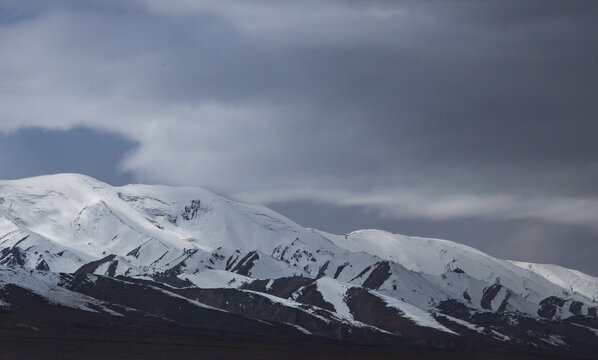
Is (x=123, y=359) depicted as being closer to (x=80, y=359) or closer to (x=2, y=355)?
(x=80, y=359)

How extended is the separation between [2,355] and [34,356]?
793cm

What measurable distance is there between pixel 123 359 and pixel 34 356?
17375 mm

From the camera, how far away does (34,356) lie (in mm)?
199625

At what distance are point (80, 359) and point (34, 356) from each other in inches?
370

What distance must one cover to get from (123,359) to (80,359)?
322 inches

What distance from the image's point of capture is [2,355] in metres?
193

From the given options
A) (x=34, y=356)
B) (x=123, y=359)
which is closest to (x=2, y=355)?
(x=34, y=356)

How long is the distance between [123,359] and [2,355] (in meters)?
22.6

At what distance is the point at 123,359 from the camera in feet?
654

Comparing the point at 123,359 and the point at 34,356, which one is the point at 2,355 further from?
the point at 123,359

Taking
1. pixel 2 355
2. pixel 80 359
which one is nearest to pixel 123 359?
pixel 80 359
